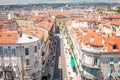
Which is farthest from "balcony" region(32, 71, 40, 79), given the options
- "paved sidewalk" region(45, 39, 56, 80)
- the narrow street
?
the narrow street

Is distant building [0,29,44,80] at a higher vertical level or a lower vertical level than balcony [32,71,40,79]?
higher

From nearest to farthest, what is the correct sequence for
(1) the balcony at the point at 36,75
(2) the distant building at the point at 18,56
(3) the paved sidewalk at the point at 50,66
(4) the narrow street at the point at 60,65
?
(2) the distant building at the point at 18,56, (1) the balcony at the point at 36,75, (4) the narrow street at the point at 60,65, (3) the paved sidewalk at the point at 50,66

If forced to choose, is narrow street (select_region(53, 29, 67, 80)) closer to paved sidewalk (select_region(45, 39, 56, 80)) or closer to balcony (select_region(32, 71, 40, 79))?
paved sidewalk (select_region(45, 39, 56, 80))

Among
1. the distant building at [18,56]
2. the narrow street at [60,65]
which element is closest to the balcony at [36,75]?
the distant building at [18,56]

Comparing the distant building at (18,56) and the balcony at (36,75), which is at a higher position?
the distant building at (18,56)

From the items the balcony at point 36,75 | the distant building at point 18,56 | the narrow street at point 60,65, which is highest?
the distant building at point 18,56

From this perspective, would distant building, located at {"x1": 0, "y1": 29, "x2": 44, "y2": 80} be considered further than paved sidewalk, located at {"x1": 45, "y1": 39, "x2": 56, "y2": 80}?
No

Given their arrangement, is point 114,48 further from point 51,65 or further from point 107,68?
point 51,65

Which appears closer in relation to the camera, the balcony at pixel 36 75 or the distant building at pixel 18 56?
the distant building at pixel 18 56

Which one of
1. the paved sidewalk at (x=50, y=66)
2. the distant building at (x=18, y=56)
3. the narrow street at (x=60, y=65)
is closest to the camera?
the distant building at (x=18, y=56)

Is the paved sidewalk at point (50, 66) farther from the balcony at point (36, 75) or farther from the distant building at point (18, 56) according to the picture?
the distant building at point (18, 56)

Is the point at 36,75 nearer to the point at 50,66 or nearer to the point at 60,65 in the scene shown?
the point at 50,66

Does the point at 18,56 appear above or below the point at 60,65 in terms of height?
above

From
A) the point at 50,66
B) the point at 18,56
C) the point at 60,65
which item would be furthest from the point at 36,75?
the point at 60,65
